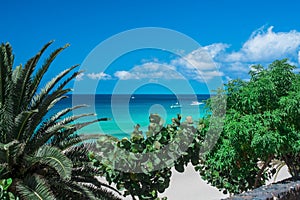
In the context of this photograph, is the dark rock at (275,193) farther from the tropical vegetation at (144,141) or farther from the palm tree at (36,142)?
the palm tree at (36,142)

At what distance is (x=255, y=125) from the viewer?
5672mm

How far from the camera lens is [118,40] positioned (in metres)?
5.80

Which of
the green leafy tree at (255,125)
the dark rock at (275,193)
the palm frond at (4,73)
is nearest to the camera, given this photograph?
the dark rock at (275,193)

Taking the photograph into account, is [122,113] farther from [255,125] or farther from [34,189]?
[34,189]

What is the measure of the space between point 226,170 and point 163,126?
144 cm

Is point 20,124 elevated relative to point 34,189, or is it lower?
elevated

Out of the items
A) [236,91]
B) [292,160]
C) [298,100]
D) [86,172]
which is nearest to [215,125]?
[236,91]

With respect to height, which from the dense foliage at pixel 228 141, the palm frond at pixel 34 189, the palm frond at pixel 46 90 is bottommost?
the palm frond at pixel 34 189

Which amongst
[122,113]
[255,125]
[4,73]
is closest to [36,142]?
[4,73]

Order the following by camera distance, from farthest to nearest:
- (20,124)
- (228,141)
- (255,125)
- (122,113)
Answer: (122,113) → (228,141) → (255,125) → (20,124)

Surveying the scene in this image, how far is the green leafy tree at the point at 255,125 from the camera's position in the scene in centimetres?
566

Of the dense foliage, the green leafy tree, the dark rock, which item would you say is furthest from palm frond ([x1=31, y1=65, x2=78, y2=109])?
the dark rock

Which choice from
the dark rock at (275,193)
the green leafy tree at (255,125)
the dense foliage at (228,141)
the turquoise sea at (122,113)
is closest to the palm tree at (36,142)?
the dense foliage at (228,141)

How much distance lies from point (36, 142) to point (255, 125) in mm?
3181
